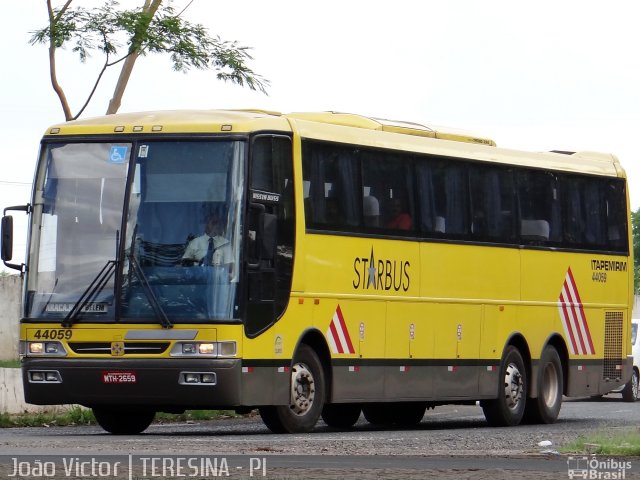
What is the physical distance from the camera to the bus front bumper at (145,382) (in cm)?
1898

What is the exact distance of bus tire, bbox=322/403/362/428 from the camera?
24.0 meters

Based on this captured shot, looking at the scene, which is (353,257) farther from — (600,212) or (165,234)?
(600,212)

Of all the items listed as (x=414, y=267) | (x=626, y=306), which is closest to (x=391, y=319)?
(x=414, y=267)

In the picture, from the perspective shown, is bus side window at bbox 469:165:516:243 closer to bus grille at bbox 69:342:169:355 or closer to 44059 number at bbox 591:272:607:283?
44059 number at bbox 591:272:607:283

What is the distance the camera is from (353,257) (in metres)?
21.2

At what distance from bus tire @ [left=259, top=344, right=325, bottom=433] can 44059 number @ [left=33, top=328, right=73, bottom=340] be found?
2227 millimetres

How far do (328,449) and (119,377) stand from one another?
3.56m

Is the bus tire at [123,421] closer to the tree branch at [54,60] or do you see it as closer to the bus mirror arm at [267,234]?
the bus mirror arm at [267,234]

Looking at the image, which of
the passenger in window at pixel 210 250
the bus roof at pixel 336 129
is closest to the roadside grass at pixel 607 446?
the passenger in window at pixel 210 250

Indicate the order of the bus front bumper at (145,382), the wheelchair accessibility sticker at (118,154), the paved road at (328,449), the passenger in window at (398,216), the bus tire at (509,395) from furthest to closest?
the bus tire at (509,395) → the passenger in window at (398,216) → the wheelchair accessibility sticker at (118,154) → the bus front bumper at (145,382) → the paved road at (328,449)

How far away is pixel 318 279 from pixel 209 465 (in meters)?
7.19

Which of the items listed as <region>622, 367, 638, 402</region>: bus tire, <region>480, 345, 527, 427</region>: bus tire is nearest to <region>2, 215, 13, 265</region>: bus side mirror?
<region>480, 345, 527, 427</region>: bus tire

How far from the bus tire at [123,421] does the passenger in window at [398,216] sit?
12.2ft

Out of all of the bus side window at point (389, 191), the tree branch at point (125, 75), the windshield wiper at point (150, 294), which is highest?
the tree branch at point (125, 75)
